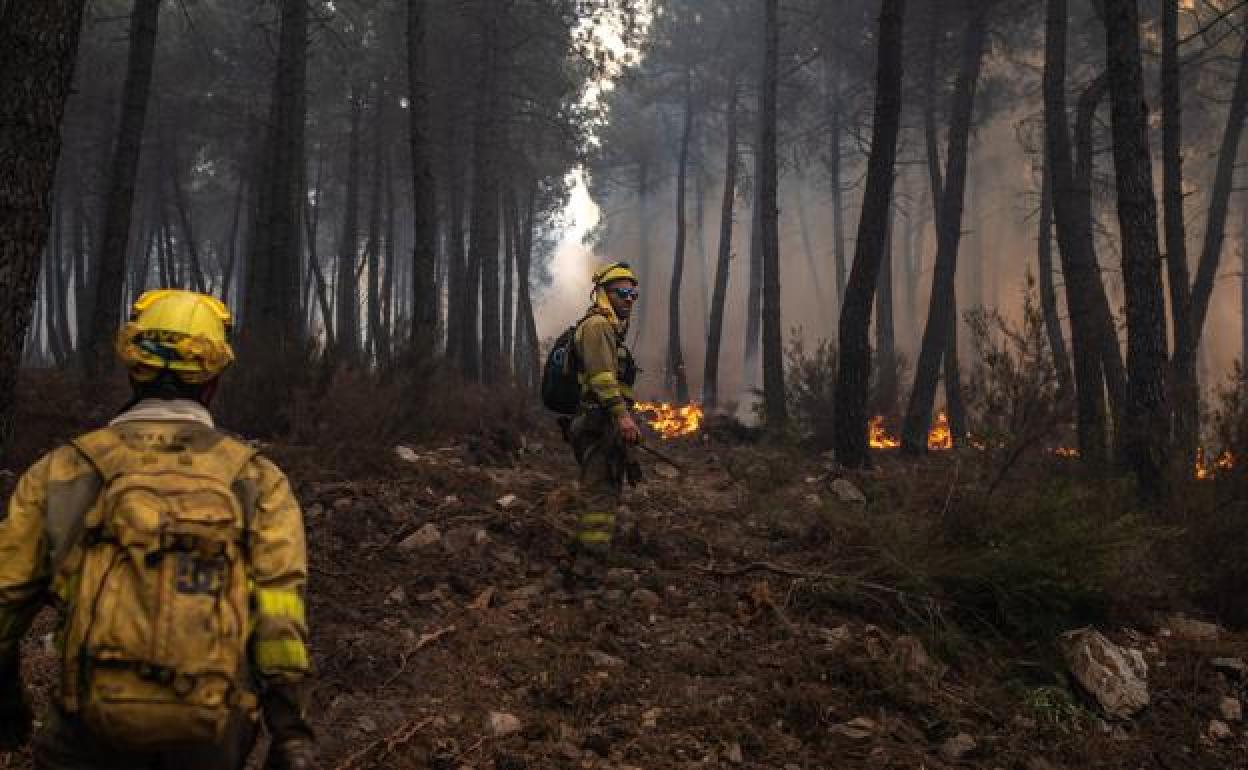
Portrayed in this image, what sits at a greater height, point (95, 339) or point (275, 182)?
point (275, 182)

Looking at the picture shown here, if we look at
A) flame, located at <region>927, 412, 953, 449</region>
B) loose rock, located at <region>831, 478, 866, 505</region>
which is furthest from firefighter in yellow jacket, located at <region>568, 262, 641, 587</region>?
flame, located at <region>927, 412, 953, 449</region>

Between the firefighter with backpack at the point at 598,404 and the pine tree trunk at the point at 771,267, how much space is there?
6198mm

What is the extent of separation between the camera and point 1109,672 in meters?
4.23

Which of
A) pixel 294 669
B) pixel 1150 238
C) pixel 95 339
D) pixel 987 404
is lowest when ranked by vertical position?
pixel 294 669

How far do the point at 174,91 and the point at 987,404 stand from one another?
802 inches

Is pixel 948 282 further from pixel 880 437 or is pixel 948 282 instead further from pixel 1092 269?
pixel 1092 269

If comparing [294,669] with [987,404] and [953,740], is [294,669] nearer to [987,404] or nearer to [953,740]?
[953,740]

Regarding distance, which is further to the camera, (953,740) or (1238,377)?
(1238,377)

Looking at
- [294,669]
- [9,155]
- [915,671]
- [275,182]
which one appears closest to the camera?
[294,669]

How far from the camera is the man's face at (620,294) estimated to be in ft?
18.0

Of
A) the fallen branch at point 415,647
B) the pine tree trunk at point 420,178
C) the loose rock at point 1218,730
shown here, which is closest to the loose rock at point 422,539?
the fallen branch at point 415,647

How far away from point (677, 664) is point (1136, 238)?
211 inches

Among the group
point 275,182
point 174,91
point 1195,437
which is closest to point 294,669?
point 1195,437

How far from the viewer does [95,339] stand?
8.70 m
